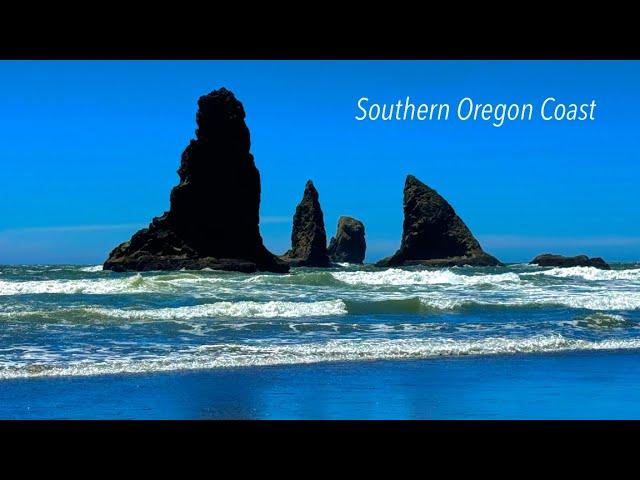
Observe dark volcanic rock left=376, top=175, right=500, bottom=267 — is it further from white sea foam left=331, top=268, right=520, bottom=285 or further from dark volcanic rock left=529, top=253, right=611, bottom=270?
white sea foam left=331, top=268, right=520, bottom=285

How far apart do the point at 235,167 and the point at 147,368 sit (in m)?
47.6

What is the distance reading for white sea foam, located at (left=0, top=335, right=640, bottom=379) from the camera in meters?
9.12

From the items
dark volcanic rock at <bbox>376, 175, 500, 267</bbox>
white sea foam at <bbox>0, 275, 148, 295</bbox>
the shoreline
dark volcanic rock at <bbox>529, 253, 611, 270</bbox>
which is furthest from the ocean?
dark volcanic rock at <bbox>376, 175, 500, 267</bbox>

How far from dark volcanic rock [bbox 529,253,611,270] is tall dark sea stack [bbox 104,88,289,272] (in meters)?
29.3

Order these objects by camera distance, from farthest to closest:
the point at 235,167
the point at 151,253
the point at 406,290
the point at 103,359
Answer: the point at 235,167
the point at 151,253
the point at 406,290
the point at 103,359

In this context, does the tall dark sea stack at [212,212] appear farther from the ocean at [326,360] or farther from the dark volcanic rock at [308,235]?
the ocean at [326,360]

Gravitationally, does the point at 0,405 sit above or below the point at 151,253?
below

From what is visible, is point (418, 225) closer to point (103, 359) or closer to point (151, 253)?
point (151, 253)

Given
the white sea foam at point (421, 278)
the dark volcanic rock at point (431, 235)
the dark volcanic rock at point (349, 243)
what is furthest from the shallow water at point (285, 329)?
the dark volcanic rock at point (349, 243)

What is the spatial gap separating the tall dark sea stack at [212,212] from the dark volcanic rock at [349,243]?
46.4 m

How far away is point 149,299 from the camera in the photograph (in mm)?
20781
